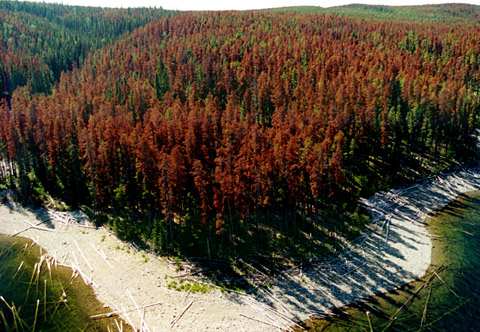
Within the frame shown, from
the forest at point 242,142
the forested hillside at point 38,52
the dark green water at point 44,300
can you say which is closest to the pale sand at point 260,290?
the dark green water at point 44,300

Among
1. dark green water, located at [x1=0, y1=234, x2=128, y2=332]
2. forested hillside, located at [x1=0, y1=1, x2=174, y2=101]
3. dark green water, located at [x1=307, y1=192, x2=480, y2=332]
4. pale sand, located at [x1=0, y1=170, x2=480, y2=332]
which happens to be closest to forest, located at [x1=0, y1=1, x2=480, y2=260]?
forested hillside, located at [x1=0, y1=1, x2=174, y2=101]

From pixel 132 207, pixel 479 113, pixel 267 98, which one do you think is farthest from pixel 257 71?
pixel 132 207

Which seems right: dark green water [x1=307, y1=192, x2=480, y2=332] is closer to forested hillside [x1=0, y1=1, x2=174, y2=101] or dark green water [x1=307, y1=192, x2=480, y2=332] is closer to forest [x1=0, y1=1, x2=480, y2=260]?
forest [x1=0, y1=1, x2=480, y2=260]

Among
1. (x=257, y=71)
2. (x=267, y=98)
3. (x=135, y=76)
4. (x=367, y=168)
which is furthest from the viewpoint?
(x=135, y=76)

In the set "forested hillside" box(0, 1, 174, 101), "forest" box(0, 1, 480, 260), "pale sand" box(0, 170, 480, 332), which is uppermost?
"forested hillside" box(0, 1, 174, 101)

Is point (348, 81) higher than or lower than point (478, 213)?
higher

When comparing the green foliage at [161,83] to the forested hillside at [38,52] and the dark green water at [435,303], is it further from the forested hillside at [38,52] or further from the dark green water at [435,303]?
the dark green water at [435,303]

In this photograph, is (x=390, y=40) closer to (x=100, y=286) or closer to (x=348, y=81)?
(x=348, y=81)
